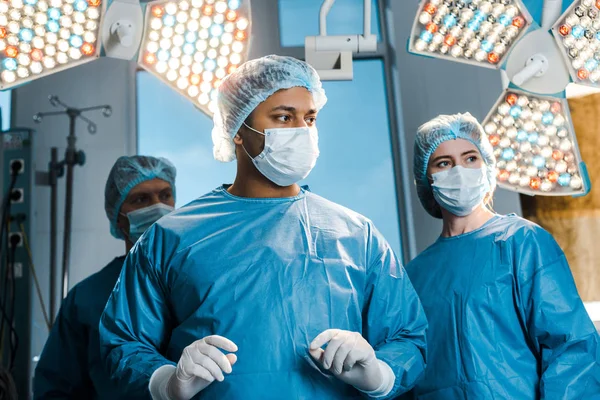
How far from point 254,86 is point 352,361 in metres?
0.66

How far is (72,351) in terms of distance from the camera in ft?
6.16

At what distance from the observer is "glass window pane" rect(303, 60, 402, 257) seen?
3.17 meters

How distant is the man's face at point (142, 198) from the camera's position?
2.14 metres

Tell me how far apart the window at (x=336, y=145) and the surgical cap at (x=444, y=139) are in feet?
3.87

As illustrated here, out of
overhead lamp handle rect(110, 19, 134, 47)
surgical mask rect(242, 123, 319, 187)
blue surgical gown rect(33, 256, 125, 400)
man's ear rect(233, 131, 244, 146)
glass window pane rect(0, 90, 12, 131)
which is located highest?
glass window pane rect(0, 90, 12, 131)

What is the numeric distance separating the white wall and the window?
0.37ft

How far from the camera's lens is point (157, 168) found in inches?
86.4

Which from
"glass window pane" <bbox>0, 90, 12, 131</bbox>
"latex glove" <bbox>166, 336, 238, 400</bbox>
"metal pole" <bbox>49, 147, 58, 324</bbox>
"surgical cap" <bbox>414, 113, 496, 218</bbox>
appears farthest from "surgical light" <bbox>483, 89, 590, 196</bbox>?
"glass window pane" <bbox>0, 90, 12, 131</bbox>

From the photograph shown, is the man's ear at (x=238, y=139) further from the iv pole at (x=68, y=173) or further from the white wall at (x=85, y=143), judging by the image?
the white wall at (x=85, y=143)

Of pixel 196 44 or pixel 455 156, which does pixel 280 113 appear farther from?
pixel 455 156

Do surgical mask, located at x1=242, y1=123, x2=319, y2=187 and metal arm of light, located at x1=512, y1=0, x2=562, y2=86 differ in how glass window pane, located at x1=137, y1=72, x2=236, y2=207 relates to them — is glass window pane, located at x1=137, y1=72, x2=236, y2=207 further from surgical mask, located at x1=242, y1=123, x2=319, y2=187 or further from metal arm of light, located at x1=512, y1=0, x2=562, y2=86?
surgical mask, located at x1=242, y1=123, x2=319, y2=187

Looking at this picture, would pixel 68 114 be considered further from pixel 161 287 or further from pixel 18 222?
pixel 161 287

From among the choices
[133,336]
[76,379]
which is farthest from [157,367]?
[76,379]

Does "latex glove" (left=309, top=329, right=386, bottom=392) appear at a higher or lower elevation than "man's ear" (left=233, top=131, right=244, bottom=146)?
lower
